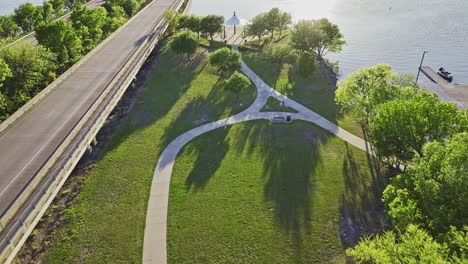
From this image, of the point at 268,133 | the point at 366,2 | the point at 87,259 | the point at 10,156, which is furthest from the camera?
the point at 366,2

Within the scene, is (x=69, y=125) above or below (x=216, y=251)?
above

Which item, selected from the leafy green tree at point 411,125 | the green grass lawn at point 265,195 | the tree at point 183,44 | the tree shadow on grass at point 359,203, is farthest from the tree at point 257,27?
the leafy green tree at point 411,125

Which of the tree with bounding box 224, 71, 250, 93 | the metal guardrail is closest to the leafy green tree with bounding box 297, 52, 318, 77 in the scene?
the tree with bounding box 224, 71, 250, 93

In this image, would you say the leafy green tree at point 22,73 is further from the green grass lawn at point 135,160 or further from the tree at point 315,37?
the tree at point 315,37

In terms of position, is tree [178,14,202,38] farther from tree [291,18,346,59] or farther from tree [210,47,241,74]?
tree [291,18,346,59]

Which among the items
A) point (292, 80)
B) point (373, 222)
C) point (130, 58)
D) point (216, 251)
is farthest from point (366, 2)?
point (216, 251)

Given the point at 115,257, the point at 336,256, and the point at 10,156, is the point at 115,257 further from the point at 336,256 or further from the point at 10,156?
the point at 336,256
